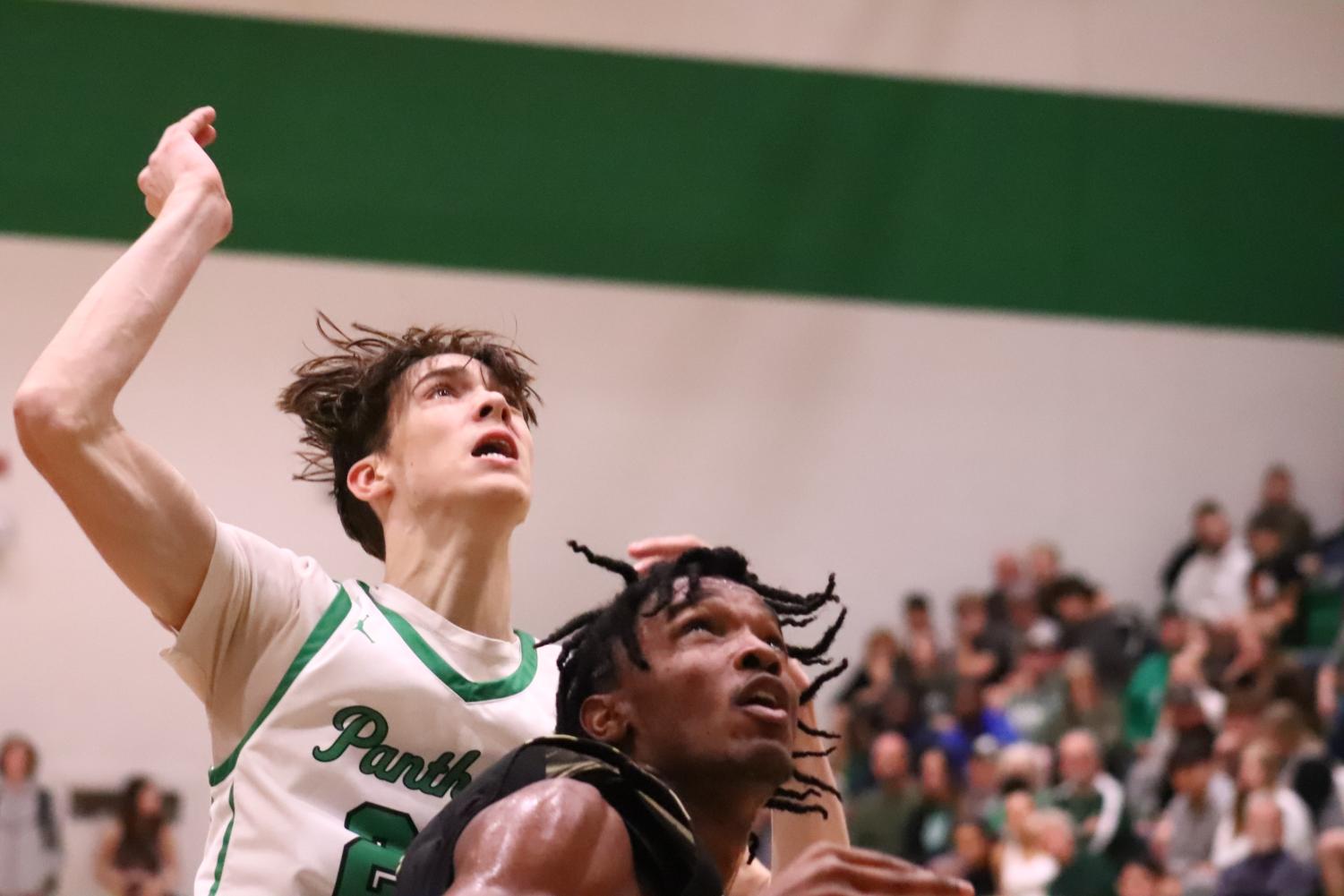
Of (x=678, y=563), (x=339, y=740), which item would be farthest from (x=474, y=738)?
(x=678, y=563)

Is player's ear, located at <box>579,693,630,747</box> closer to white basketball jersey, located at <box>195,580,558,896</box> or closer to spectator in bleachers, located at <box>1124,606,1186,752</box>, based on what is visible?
white basketball jersey, located at <box>195,580,558,896</box>

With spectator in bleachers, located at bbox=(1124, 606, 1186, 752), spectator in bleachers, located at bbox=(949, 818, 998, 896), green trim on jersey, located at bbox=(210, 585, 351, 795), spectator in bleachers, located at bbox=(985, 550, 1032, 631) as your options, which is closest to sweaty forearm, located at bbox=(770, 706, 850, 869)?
green trim on jersey, located at bbox=(210, 585, 351, 795)

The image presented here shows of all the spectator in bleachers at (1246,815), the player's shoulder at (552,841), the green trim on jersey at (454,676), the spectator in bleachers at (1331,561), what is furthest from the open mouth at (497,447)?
the spectator in bleachers at (1331,561)

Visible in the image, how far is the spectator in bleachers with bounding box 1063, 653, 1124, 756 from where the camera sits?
1021 cm

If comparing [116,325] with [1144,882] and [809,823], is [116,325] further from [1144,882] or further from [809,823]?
[1144,882]

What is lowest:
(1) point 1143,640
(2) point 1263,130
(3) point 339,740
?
(3) point 339,740

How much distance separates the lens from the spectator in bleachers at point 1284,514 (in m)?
11.7

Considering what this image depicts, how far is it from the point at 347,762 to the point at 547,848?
3.39 ft

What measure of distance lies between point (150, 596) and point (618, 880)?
3.67 ft


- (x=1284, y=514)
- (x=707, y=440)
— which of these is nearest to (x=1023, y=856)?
(x=1284, y=514)

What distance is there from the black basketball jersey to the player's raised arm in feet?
2.58

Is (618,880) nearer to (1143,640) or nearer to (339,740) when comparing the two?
(339,740)

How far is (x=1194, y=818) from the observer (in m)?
8.77

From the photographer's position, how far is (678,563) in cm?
295
